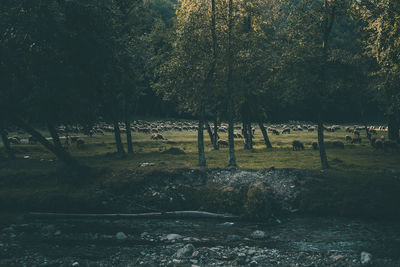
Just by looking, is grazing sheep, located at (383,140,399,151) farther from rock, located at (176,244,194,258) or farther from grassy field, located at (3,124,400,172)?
rock, located at (176,244,194,258)

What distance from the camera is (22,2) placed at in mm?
18234

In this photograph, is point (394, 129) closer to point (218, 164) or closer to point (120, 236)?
point (218, 164)

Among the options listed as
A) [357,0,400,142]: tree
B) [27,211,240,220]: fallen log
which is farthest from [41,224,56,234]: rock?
[357,0,400,142]: tree

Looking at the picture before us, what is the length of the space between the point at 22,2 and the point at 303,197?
56.6 feet

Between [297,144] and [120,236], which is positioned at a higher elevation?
[297,144]

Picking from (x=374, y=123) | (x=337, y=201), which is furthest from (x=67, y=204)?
(x=374, y=123)

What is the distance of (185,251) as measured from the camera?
1403 cm

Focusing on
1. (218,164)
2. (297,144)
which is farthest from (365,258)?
(297,144)

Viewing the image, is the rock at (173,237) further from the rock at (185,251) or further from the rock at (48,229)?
the rock at (48,229)

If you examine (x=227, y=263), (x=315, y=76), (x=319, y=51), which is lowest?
(x=227, y=263)

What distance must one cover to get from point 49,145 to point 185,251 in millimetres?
12217

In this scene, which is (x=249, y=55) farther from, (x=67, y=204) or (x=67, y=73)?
(x=67, y=204)

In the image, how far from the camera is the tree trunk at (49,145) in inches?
834

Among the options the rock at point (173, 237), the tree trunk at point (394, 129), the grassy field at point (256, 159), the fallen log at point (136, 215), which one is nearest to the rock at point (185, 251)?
the rock at point (173, 237)
